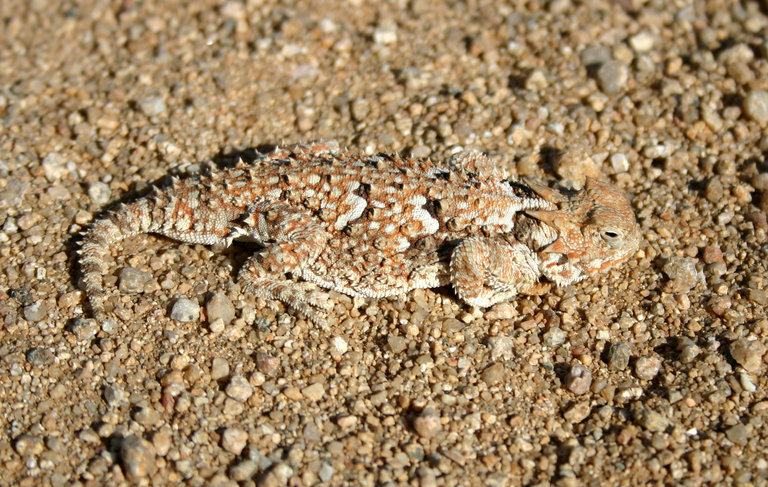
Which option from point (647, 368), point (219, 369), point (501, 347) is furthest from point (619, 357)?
point (219, 369)

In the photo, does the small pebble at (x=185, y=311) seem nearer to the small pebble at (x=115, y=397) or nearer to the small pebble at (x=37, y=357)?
the small pebble at (x=115, y=397)

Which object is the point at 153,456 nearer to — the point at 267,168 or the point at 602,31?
the point at 267,168

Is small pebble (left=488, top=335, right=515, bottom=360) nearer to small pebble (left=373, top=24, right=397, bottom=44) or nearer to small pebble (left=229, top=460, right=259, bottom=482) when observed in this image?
small pebble (left=229, top=460, right=259, bottom=482)

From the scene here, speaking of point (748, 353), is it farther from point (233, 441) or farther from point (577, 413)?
point (233, 441)

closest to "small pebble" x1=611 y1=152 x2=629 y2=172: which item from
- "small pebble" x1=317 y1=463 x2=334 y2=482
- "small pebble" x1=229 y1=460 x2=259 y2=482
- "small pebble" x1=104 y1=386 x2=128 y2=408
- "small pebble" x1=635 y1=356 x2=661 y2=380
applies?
"small pebble" x1=635 y1=356 x2=661 y2=380

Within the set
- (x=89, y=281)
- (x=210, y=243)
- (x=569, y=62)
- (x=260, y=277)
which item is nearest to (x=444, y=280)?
(x=260, y=277)

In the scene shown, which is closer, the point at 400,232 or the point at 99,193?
the point at 400,232
